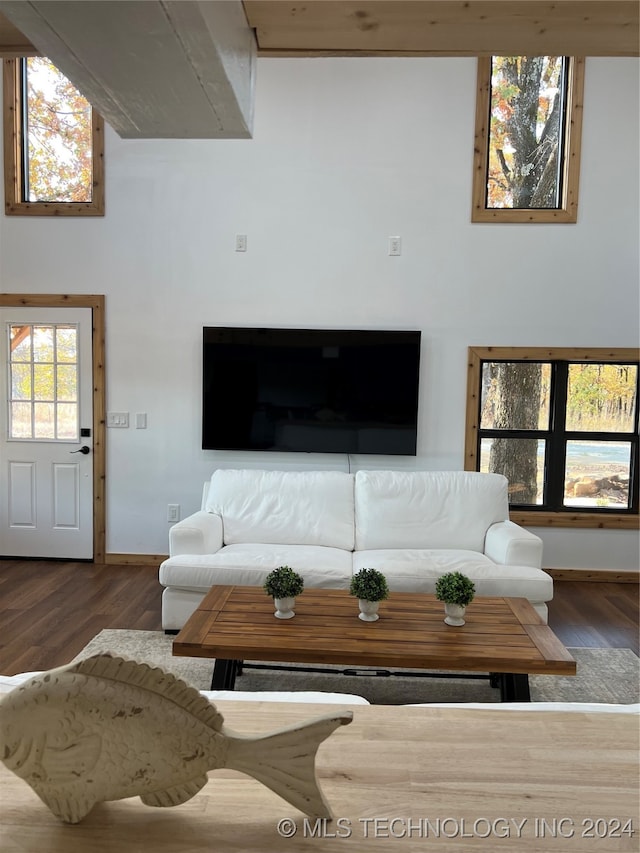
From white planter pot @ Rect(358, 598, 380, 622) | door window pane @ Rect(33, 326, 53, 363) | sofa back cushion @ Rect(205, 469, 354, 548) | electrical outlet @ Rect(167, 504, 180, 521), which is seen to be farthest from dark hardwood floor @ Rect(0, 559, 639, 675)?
door window pane @ Rect(33, 326, 53, 363)

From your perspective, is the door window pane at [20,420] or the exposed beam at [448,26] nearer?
the exposed beam at [448,26]

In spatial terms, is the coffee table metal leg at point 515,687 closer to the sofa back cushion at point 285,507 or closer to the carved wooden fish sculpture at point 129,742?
the sofa back cushion at point 285,507

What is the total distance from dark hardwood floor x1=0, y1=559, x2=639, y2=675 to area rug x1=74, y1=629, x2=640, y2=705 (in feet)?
0.91

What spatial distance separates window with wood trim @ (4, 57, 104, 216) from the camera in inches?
182

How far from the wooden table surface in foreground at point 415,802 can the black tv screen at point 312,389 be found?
3.69 metres

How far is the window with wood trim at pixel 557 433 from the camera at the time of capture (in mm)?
4594

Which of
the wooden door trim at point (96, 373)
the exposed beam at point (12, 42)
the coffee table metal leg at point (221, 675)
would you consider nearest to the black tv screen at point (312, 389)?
the wooden door trim at point (96, 373)

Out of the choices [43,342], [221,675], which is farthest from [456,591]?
[43,342]

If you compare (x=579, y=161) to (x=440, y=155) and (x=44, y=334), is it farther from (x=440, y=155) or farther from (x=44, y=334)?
(x=44, y=334)

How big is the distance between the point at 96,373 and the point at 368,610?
3154mm

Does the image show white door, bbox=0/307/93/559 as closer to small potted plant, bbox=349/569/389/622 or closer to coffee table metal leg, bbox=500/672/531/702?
small potted plant, bbox=349/569/389/622

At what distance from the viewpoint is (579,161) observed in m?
4.44

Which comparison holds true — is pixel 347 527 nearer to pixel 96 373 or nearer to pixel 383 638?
pixel 383 638

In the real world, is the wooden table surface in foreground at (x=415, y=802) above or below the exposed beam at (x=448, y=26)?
below
